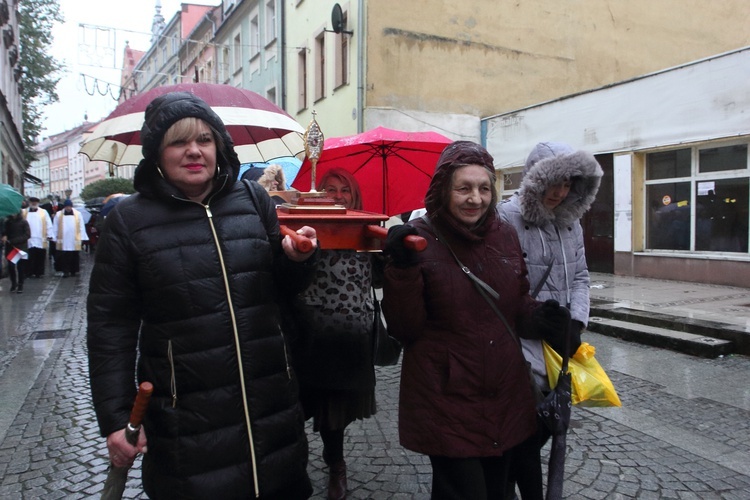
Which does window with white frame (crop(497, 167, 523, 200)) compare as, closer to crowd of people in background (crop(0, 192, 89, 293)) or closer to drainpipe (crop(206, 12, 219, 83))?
crowd of people in background (crop(0, 192, 89, 293))

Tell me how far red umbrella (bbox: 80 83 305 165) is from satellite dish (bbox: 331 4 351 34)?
11.1m

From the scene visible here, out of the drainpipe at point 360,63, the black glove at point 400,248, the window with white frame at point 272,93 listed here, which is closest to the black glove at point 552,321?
the black glove at point 400,248

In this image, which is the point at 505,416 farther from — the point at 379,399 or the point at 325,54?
the point at 325,54

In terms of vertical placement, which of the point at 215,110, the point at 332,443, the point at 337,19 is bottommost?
the point at 332,443

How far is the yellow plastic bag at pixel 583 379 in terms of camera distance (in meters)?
2.64

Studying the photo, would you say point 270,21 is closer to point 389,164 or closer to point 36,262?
point 36,262

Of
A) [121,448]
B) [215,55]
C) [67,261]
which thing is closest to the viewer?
[121,448]

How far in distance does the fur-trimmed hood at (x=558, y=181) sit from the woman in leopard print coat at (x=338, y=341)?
0.83 metres

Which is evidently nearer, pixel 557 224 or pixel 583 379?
pixel 583 379

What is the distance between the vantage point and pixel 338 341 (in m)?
2.82

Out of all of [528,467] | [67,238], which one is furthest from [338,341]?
[67,238]

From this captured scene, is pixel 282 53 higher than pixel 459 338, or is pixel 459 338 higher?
pixel 282 53

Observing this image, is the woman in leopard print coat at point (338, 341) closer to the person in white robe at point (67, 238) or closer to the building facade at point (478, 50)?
the building facade at point (478, 50)

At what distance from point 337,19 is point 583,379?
49.8 feet
